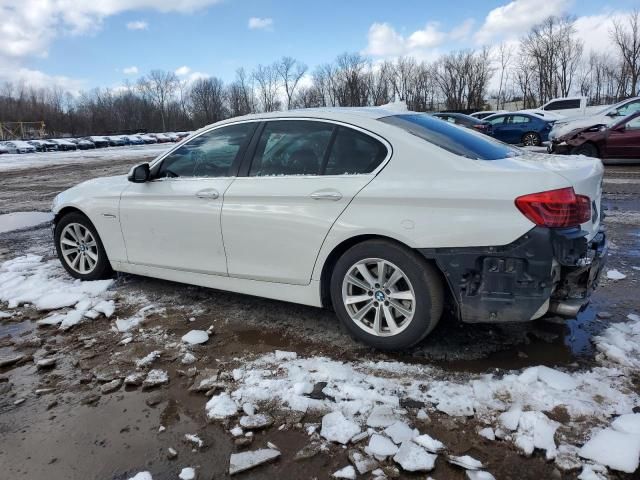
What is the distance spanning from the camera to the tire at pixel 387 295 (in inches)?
129

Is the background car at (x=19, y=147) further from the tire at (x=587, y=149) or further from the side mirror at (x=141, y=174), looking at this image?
the side mirror at (x=141, y=174)

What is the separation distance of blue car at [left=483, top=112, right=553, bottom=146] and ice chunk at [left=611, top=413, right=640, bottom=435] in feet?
67.9

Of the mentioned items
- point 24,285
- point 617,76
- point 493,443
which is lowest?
point 493,443

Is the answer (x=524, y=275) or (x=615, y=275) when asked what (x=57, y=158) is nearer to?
(x=615, y=275)

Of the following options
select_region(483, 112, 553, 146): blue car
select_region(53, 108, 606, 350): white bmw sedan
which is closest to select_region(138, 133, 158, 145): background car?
select_region(483, 112, 553, 146): blue car

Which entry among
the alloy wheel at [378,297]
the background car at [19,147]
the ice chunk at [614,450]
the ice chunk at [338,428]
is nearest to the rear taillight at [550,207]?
the alloy wheel at [378,297]

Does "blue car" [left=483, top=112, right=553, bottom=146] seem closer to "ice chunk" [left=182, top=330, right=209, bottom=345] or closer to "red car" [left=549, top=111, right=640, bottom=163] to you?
"red car" [left=549, top=111, right=640, bottom=163]

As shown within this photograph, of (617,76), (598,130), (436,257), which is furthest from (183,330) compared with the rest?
(617,76)

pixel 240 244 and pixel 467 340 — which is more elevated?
pixel 240 244

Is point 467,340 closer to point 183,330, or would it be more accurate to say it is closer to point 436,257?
point 436,257

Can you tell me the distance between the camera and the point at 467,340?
3676mm

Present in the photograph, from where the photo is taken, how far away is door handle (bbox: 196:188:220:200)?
4.10m

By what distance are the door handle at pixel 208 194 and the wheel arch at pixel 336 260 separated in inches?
44.9

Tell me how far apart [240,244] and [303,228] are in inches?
25.0
